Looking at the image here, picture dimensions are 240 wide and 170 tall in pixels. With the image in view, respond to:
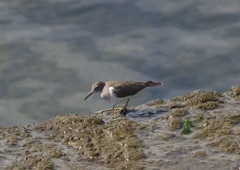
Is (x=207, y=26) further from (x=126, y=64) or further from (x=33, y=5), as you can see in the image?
(x=33, y=5)

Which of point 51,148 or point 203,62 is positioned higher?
point 203,62

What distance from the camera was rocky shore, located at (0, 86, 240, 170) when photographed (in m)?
5.46

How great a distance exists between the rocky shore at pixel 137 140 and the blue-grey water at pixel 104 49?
2.07 m

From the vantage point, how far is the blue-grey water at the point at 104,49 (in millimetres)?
9047

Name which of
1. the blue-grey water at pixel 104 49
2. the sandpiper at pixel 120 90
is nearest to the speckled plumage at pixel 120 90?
the sandpiper at pixel 120 90

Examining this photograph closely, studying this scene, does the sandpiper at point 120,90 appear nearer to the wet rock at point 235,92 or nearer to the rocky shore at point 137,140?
the rocky shore at point 137,140

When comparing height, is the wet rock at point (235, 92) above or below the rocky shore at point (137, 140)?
above

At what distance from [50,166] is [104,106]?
337cm

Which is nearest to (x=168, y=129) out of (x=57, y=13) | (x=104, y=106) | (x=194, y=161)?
(x=194, y=161)

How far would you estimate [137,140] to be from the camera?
595cm

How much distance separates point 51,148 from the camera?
5.86m

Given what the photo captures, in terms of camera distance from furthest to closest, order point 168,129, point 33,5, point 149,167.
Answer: point 33,5 < point 168,129 < point 149,167

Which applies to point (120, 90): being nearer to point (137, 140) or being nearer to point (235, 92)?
point (137, 140)

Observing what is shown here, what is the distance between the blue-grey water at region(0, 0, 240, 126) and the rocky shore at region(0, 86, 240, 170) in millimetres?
2072
